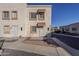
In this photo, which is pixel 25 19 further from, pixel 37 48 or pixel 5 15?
pixel 37 48

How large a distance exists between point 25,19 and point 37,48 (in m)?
0.40

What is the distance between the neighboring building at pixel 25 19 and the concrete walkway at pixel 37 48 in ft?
0.43

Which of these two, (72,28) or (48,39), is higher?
(72,28)

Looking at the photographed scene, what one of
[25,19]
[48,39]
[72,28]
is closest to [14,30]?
[25,19]

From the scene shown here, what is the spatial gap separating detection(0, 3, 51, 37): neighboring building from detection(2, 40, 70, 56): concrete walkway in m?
0.13

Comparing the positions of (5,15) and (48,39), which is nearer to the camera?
(5,15)

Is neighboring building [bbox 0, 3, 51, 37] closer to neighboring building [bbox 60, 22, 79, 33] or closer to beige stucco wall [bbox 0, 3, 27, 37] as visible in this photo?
beige stucco wall [bbox 0, 3, 27, 37]

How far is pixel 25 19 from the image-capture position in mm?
4074

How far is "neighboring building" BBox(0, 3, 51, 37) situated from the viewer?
405 cm

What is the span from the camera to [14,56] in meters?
4.02

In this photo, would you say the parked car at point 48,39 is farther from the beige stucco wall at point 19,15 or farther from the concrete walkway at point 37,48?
the beige stucco wall at point 19,15

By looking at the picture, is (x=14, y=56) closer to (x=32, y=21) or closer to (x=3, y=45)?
(x=3, y=45)

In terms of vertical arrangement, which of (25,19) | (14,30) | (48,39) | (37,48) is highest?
(25,19)

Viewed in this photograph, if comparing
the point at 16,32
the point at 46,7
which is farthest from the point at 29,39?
the point at 46,7
